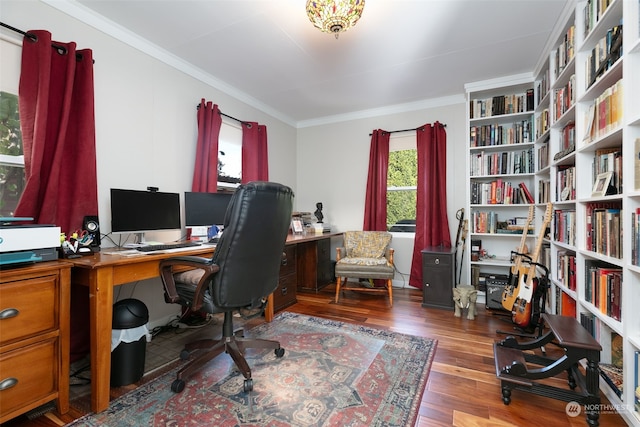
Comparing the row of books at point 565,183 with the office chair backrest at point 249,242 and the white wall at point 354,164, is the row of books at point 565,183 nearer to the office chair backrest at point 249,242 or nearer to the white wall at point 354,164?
the white wall at point 354,164

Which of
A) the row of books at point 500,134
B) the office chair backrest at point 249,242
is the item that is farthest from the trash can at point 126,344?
the row of books at point 500,134

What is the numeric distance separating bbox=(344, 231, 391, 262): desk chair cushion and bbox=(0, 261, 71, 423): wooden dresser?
2804mm

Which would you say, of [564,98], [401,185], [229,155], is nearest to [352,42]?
[564,98]

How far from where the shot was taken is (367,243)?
3.63 metres

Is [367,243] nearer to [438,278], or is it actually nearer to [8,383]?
[438,278]

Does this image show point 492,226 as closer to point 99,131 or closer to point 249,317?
point 249,317

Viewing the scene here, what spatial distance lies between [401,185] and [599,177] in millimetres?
2341

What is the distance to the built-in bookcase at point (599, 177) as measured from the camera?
4.29 ft

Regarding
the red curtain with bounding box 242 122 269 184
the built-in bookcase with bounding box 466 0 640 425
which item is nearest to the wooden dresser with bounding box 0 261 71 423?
the red curtain with bounding box 242 122 269 184

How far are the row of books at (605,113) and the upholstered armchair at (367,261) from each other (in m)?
1.99

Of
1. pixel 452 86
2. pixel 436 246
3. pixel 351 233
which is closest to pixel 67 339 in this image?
pixel 351 233

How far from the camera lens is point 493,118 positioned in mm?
3146

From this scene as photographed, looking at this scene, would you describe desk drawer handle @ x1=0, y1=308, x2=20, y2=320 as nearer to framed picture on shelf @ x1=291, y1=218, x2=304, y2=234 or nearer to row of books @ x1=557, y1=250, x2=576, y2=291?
framed picture on shelf @ x1=291, y1=218, x2=304, y2=234

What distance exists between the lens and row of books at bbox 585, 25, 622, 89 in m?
1.45
